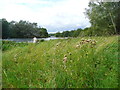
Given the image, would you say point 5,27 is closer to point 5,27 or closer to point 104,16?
point 5,27

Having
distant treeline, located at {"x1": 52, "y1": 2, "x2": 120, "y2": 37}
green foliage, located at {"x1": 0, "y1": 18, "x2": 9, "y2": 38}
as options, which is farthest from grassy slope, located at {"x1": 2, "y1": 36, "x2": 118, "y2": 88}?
distant treeline, located at {"x1": 52, "y1": 2, "x2": 120, "y2": 37}

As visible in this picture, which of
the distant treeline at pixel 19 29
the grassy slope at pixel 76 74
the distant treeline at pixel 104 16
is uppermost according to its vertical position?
the distant treeline at pixel 104 16

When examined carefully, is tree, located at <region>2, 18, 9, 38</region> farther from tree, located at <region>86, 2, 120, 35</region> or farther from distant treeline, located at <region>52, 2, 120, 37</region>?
tree, located at <region>86, 2, 120, 35</region>

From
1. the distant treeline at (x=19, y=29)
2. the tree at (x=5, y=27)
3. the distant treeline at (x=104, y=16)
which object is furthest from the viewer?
the distant treeline at (x=104, y=16)

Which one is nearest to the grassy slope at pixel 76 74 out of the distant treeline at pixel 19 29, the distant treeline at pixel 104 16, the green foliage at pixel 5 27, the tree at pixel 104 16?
the distant treeline at pixel 19 29

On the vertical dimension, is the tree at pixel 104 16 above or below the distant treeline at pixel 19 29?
above

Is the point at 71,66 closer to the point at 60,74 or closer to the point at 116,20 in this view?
the point at 60,74

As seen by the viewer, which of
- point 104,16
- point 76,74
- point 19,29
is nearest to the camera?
point 76,74

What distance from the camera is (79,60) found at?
7.91 feet

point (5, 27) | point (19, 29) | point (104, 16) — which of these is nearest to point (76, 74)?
point (5, 27)

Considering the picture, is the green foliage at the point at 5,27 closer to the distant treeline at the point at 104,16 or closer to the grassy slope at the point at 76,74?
the grassy slope at the point at 76,74

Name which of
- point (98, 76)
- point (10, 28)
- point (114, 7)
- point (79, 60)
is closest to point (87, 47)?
point (79, 60)

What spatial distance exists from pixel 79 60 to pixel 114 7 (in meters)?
12.4

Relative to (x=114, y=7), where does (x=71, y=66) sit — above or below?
below
